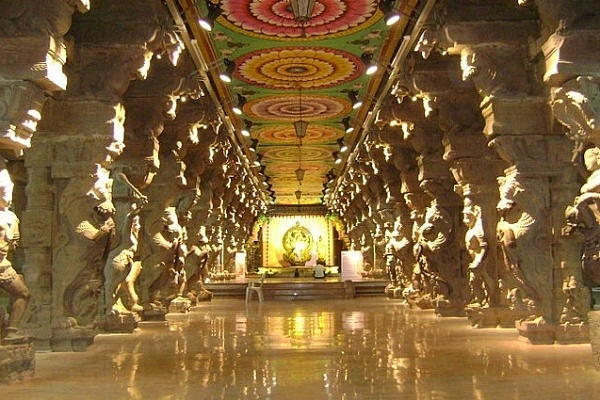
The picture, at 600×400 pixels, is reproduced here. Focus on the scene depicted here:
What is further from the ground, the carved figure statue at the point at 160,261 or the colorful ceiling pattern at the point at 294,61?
the colorful ceiling pattern at the point at 294,61

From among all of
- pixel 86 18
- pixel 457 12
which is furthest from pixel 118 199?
pixel 457 12

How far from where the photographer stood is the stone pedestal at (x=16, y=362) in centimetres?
543

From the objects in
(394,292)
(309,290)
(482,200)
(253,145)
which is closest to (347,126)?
(253,145)

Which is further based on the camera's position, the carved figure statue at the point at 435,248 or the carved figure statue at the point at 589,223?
the carved figure statue at the point at 435,248

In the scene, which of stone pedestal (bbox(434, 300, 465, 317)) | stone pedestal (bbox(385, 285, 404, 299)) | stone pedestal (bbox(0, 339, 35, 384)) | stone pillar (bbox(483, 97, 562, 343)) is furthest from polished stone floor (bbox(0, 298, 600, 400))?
stone pedestal (bbox(385, 285, 404, 299))

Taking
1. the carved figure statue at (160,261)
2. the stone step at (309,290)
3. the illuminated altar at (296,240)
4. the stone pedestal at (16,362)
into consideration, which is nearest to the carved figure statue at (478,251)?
the carved figure statue at (160,261)

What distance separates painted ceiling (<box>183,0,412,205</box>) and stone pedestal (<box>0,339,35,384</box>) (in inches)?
189

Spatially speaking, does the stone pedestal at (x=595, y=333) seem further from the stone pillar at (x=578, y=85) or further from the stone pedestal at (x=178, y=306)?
the stone pedestal at (x=178, y=306)

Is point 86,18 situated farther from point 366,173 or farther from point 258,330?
point 366,173

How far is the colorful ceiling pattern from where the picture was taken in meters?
9.26

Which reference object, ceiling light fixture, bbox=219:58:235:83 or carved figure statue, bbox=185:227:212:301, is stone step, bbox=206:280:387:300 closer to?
carved figure statue, bbox=185:227:212:301

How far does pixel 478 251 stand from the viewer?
9.73m

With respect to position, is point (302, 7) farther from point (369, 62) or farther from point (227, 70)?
point (227, 70)

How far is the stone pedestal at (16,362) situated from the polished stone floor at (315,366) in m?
0.09
